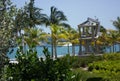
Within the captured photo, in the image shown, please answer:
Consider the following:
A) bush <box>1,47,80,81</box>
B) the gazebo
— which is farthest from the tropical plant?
the gazebo

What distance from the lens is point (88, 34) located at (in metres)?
46.5

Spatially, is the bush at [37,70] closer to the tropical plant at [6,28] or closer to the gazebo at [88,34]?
the tropical plant at [6,28]

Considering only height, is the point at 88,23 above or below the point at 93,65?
above

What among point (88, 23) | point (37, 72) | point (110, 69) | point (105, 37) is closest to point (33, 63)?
point (37, 72)

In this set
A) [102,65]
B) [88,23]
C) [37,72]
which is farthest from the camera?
[88,23]

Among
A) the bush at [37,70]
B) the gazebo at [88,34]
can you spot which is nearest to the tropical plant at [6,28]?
the bush at [37,70]

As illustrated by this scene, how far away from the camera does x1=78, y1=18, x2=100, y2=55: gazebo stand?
45688 millimetres

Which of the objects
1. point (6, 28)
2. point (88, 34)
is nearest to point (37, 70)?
point (6, 28)

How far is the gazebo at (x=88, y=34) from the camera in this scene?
45688mm

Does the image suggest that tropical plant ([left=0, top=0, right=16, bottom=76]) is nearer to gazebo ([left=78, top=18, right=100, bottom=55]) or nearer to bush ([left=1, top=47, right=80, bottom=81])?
bush ([left=1, top=47, right=80, bottom=81])

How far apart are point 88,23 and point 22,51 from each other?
40391mm

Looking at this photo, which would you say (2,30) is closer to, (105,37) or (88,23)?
(88,23)

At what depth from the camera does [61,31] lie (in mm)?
50719

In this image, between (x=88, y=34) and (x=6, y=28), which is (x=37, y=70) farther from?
(x=88, y=34)
